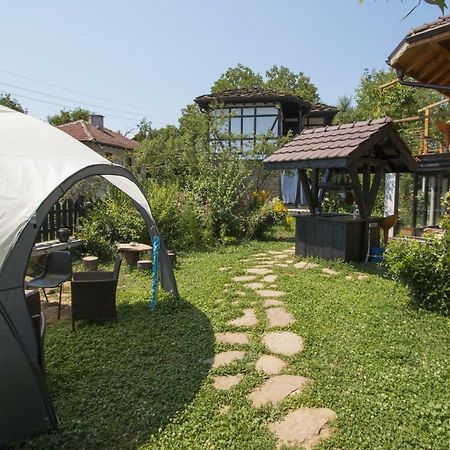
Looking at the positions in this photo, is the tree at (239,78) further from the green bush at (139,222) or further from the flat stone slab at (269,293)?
the flat stone slab at (269,293)

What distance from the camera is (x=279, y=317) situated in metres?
5.27

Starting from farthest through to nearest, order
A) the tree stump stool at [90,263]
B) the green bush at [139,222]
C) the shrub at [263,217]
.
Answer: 1. the shrub at [263,217]
2. the green bush at [139,222]
3. the tree stump stool at [90,263]

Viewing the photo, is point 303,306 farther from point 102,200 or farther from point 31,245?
point 102,200

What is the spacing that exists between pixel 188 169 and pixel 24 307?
11828mm

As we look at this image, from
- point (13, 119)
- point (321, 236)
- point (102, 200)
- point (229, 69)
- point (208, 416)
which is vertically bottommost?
point (208, 416)

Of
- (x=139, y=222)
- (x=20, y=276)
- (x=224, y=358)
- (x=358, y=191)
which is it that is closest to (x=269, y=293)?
(x=224, y=358)

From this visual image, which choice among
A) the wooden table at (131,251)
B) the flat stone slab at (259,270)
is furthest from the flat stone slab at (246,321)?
the wooden table at (131,251)

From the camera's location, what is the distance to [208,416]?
3102mm

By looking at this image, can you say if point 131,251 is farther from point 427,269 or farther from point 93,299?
point 427,269

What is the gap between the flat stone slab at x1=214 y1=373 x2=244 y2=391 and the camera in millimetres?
3537

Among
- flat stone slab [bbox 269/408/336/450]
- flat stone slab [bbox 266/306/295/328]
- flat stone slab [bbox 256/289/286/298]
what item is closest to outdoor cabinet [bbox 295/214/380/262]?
flat stone slab [bbox 256/289/286/298]

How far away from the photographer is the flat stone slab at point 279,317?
5.02 metres

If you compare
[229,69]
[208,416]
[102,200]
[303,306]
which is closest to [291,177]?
[102,200]

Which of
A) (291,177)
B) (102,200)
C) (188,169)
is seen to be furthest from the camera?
(291,177)
